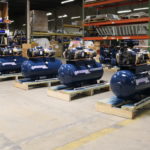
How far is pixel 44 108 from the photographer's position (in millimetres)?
4188

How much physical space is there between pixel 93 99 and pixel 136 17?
4946 mm

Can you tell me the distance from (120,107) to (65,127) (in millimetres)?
1270

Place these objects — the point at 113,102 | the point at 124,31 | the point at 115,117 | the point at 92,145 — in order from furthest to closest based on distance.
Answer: the point at 124,31, the point at 113,102, the point at 115,117, the point at 92,145

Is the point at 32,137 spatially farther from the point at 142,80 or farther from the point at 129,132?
the point at 142,80

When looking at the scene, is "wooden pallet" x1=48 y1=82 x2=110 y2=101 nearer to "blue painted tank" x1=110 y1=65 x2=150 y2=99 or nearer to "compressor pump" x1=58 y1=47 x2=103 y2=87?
"compressor pump" x1=58 y1=47 x2=103 y2=87

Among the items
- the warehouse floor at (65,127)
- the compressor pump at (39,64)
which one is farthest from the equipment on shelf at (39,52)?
the warehouse floor at (65,127)

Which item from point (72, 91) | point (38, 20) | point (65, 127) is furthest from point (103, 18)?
point (65, 127)

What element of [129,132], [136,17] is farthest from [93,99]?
[136,17]

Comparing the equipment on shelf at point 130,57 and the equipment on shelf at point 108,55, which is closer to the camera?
the equipment on shelf at point 130,57

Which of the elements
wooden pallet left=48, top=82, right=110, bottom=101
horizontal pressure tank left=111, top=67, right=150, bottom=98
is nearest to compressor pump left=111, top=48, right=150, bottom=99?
horizontal pressure tank left=111, top=67, right=150, bottom=98

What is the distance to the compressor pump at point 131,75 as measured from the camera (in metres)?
3.78

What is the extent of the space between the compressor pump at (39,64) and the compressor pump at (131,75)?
255cm

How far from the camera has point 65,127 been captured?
327 centimetres

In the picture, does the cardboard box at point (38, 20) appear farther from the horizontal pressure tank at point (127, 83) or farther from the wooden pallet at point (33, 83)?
the horizontal pressure tank at point (127, 83)
